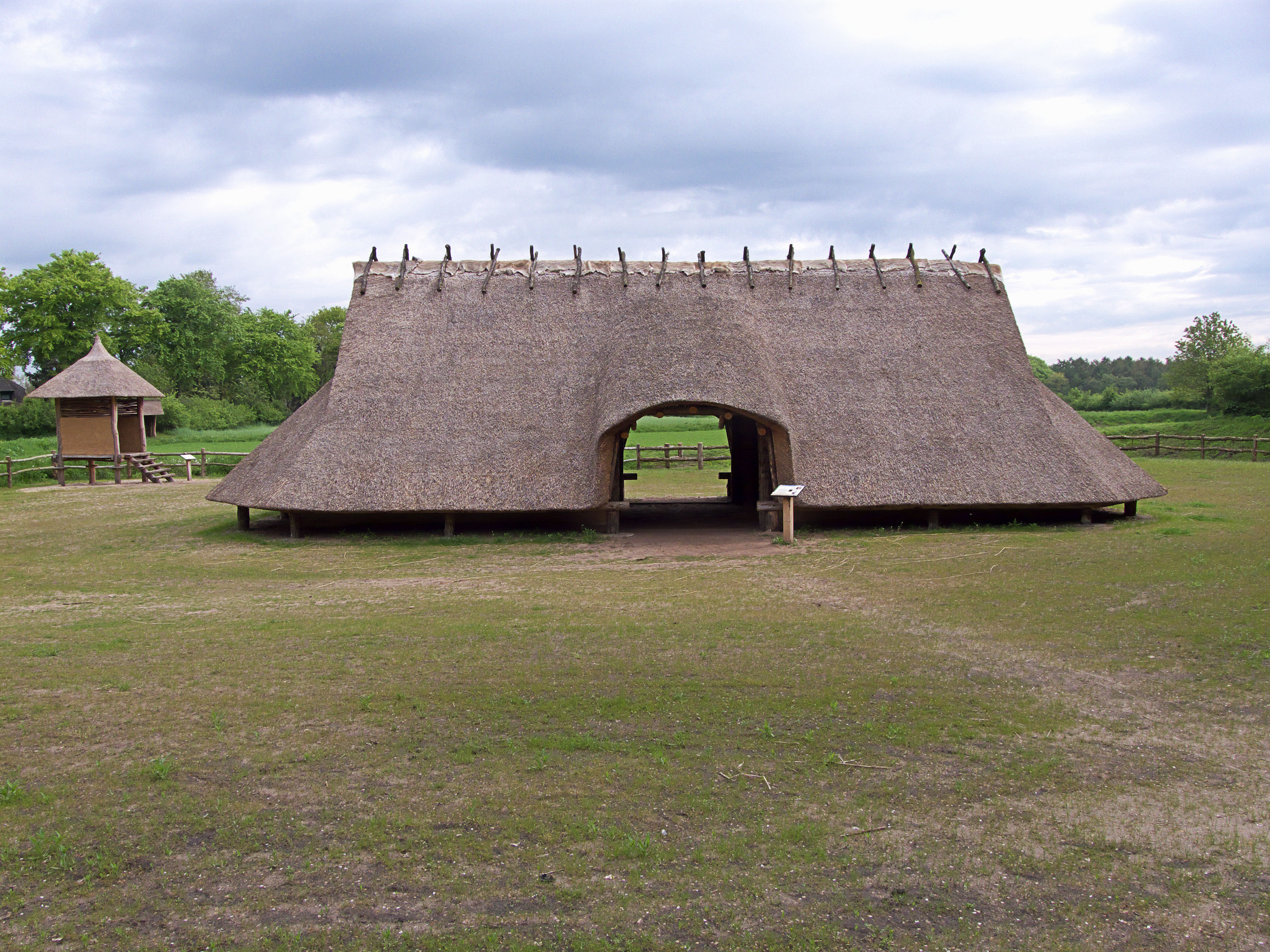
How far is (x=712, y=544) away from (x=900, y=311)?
6949mm

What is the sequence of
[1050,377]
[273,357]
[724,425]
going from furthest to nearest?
[1050,377], [273,357], [724,425]

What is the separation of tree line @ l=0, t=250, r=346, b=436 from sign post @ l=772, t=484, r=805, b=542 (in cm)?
3097

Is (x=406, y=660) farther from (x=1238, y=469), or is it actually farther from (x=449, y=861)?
(x=1238, y=469)

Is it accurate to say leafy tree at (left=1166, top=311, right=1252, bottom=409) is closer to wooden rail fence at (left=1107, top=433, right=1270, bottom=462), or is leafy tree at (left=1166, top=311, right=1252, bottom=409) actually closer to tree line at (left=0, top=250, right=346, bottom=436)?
wooden rail fence at (left=1107, top=433, right=1270, bottom=462)

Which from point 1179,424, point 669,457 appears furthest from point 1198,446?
point 669,457

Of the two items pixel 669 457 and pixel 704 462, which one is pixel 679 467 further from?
pixel 704 462

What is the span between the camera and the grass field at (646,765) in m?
4.33

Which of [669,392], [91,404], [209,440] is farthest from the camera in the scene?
[209,440]

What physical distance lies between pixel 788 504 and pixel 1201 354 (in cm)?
4915

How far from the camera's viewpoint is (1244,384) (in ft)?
128

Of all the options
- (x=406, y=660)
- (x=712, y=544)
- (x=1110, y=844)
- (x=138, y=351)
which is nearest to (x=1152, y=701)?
(x=1110, y=844)

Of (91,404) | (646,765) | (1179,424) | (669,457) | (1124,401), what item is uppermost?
(1124,401)

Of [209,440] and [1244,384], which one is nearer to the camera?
[1244,384]

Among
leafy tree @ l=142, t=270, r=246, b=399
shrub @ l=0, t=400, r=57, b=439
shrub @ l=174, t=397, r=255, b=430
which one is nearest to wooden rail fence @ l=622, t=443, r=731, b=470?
shrub @ l=174, t=397, r=255, b=430
